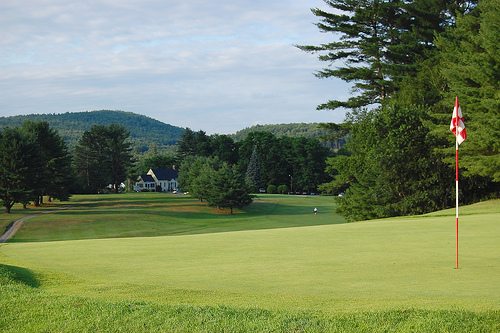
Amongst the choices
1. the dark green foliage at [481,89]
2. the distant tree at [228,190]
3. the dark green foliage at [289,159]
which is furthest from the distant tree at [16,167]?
the dark green foliage at [289,159]

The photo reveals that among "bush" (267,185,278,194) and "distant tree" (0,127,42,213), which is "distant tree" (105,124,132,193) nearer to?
"bush" (267,185,278,194)

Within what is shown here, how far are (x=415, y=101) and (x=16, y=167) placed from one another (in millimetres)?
43589

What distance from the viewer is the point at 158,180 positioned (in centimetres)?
12938

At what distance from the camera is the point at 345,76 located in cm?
4538

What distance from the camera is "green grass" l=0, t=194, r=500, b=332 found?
553 cm

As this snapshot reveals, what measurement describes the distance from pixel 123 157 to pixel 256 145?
3289 cm

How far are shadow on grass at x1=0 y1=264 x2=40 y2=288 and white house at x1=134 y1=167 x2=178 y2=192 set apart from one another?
393 ft

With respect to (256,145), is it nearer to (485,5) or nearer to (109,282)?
(485,5)

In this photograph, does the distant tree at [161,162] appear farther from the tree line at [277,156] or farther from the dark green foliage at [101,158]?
the dark green foliage at [101,158]

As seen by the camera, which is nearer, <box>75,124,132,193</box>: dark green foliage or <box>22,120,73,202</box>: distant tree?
<box>22,120,73,202</box>: distant tree

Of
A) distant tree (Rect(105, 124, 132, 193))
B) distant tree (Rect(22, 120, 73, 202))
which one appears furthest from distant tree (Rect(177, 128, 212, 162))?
distant tree (Rect(22, 120, 73, 202))

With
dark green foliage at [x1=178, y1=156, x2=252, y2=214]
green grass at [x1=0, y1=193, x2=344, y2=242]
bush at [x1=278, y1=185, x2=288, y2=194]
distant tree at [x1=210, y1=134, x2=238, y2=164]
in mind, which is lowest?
green grass at [x1=0, y1=193, x2=344, y2=242]

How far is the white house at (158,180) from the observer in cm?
12862

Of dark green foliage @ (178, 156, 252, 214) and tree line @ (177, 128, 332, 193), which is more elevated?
tree line @ (177, 128, 332, 193)
